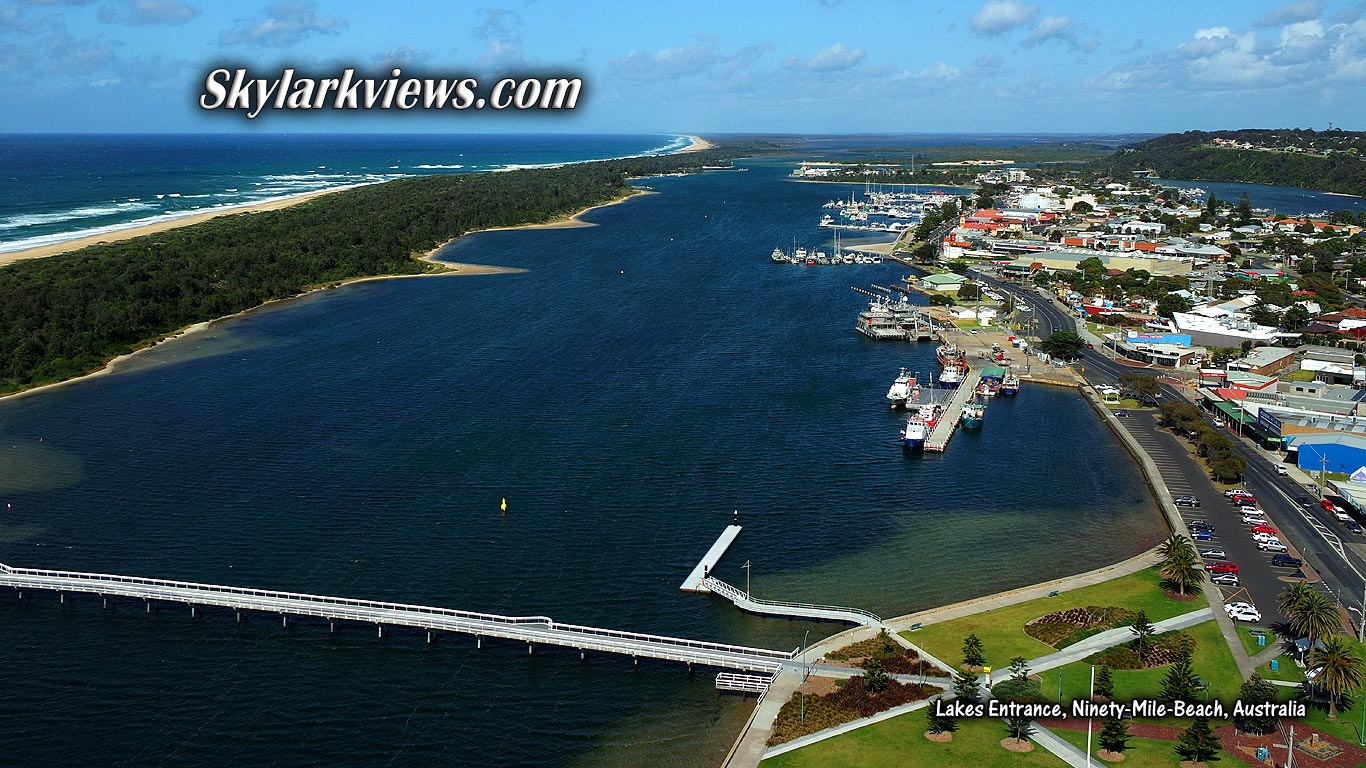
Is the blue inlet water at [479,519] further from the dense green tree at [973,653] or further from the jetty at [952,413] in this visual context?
the dense green tree at [973,653]

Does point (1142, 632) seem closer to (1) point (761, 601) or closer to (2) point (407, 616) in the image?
(1) point (761, 601)

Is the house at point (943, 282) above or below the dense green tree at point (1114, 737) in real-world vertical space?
above

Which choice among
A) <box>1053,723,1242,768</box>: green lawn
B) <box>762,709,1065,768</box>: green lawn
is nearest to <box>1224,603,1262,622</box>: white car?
<box>1053,723,1242,768</box>: green lawn

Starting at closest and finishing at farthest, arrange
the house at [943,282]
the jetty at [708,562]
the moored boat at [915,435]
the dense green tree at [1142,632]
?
the dense green tree at [1142,632], the jetty at [708,562], the moored boat at [915,435], the house at [943,282]

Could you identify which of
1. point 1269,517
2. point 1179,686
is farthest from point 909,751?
point 1269,517

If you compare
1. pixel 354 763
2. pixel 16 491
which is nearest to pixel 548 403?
pixel 16 491

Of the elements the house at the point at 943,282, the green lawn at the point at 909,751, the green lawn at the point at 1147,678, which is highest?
the house at the point at 943,282

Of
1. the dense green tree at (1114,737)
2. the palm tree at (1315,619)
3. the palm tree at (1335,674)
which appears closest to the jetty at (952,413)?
the palm tree at (1315,619)

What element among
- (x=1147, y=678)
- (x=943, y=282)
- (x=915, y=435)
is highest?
(x=943, y=282)
